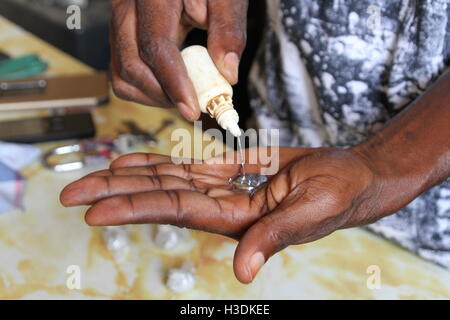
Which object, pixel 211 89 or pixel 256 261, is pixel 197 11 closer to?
pixel 211 89

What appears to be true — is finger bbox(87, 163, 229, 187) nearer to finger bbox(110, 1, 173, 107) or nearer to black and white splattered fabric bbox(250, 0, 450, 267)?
finger bbox(110, 1, 173, 107)

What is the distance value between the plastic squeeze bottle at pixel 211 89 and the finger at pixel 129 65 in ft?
0.22

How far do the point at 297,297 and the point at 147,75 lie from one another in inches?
11.9

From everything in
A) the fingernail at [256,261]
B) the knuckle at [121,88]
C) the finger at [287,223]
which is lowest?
the fingernail at [256,261]

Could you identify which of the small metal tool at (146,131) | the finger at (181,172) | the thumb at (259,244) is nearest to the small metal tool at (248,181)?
the finger at (181,172)

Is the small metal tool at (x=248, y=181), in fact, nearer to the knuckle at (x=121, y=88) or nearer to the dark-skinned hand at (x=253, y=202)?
the dark-skinned hand at (x=253, y=202)

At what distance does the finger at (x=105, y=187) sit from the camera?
515mm

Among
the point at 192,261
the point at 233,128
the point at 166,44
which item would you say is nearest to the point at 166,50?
the point at 166,44

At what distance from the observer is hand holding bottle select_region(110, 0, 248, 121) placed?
0.61 meters

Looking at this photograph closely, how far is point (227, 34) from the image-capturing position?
639 mm

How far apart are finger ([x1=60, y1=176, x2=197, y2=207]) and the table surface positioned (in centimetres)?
14

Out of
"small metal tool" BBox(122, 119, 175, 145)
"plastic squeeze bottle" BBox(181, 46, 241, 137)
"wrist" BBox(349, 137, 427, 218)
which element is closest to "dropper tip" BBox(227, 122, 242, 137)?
"plastic squeeze bottle" BBox(181, 46, 241, 137)
